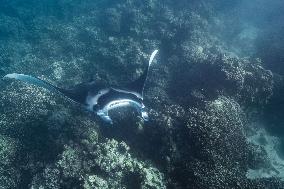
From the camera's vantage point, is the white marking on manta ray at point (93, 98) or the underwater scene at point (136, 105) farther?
the underwater scene at point (136, 105)

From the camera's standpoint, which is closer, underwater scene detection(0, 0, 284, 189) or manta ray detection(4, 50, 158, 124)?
manta ray detection(4, 50, 158, 124)

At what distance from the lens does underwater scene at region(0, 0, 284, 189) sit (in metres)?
7.11

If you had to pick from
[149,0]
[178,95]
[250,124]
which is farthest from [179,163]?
[149,0]

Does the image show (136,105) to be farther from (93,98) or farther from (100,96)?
(93,98)

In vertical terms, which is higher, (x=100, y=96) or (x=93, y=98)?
(x=100, y=96)

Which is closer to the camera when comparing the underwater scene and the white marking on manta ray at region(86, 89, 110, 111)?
the white marking on manta ray at region(86, 89, 110, 111)

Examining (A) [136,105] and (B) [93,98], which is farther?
(A) [136,105]

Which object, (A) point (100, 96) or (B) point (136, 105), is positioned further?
(B) point (136, 105)

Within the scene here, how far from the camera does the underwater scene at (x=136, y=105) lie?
280 inches

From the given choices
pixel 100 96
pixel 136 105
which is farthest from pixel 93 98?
pixel 136 105

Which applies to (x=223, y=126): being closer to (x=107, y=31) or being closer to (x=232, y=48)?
(x=107, y=31)

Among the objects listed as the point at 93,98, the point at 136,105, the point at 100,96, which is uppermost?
the point at 136,105

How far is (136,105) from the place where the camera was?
23.5ft

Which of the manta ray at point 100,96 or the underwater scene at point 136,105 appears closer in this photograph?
the manta ray at point 100,96
